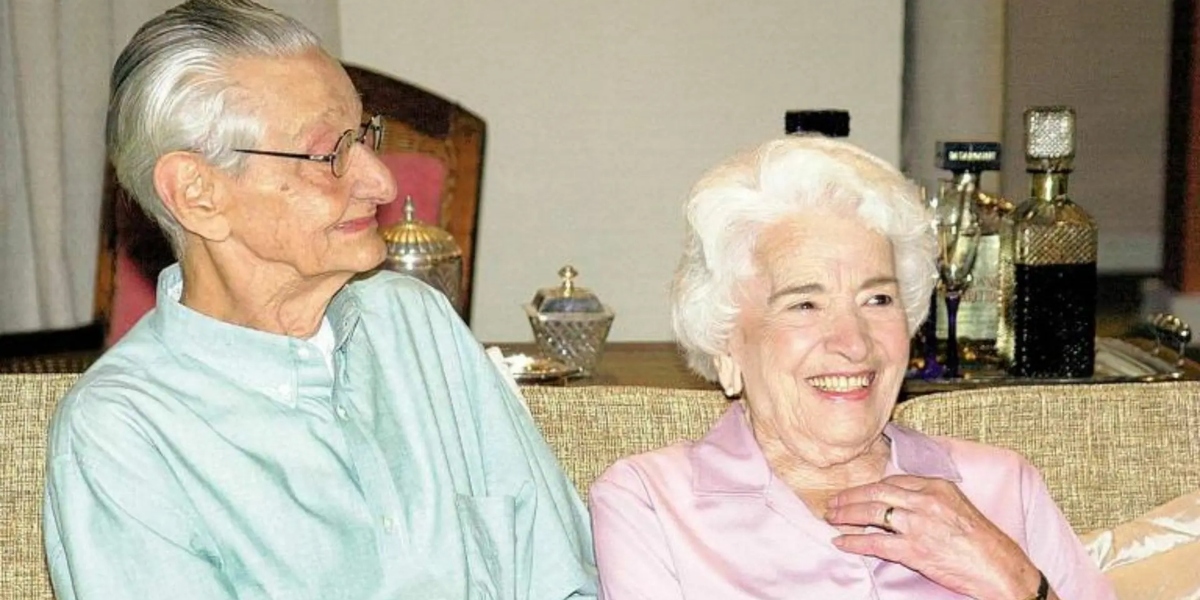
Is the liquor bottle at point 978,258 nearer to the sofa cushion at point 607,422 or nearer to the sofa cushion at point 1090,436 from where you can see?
the sofa cushion at point 1090,436

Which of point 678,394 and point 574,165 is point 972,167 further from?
point 574,165

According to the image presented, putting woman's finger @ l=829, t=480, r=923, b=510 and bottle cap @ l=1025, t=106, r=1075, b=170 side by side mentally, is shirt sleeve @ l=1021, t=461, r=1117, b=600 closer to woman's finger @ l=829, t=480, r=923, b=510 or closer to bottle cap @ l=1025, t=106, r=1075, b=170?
woman's finger @ l=829, t=480, r=923, b=510

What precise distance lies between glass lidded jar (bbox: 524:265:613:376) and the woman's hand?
88 centimetres

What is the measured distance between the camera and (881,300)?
1977 mm

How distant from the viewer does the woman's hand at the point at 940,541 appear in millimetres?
1880

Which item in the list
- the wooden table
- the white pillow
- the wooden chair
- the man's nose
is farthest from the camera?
the wooden chair

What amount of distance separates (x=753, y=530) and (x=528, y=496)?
263 mm

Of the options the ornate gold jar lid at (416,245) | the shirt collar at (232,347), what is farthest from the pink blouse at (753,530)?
the ornate gold jar lid at (416,245)

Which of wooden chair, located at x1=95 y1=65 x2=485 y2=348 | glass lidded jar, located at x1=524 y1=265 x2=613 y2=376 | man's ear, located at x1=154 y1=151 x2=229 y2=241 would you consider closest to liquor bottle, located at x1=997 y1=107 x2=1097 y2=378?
glass lidded jar, located at x1=524 y1=265 x2=613 y2=376

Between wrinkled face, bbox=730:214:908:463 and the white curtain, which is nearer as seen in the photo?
wrinkled face, bbox=730:214:908:463

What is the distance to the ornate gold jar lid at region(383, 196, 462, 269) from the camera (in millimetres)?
2703

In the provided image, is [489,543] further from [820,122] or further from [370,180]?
[820,122]

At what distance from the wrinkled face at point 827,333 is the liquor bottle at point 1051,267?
0.80 m

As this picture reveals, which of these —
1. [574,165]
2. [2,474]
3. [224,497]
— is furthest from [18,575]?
[574,165]
